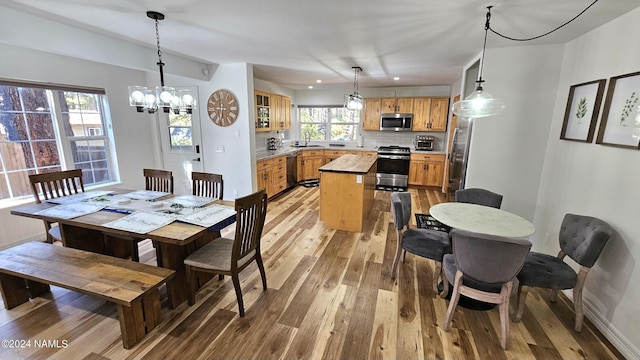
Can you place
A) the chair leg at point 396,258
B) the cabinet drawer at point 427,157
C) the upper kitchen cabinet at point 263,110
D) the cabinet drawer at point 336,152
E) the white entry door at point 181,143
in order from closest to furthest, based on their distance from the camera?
1. the chair leg at point 396,258
2. the white entry door at point 181,143
3. the upper kitchen cabinet at point 263,110
4. the cabinet drawer at point 427,157
5. the cabinet drawer at point 336,152

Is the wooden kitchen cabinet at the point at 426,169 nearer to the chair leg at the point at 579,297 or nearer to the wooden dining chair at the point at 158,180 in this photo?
the chair leg at the point at 579,297

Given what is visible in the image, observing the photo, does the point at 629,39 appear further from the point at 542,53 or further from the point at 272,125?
the point at 272,125

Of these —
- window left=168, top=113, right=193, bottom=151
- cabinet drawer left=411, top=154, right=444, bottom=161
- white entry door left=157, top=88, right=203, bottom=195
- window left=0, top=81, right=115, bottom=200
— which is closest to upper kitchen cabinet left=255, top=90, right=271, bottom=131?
white entry door left=157, top=88, right=203, bottom=195

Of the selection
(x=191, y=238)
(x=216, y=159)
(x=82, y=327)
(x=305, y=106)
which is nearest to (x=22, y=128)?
(x=216, y=159)

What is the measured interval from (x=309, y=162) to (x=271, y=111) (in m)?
1.73

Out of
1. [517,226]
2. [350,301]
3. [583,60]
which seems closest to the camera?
[517,226]

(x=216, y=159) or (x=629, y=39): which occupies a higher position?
(x=629, y=39)

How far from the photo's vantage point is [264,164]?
16.6 ft

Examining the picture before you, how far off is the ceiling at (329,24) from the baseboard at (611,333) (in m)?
2.32

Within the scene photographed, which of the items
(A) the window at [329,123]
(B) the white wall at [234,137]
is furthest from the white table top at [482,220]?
(A) the window at [329,123]

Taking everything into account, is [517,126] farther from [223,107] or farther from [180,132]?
[180,132]

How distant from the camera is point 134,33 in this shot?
8.98 feet

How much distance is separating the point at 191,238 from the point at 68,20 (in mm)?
2463

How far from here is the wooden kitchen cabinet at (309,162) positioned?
6738 millimetres
